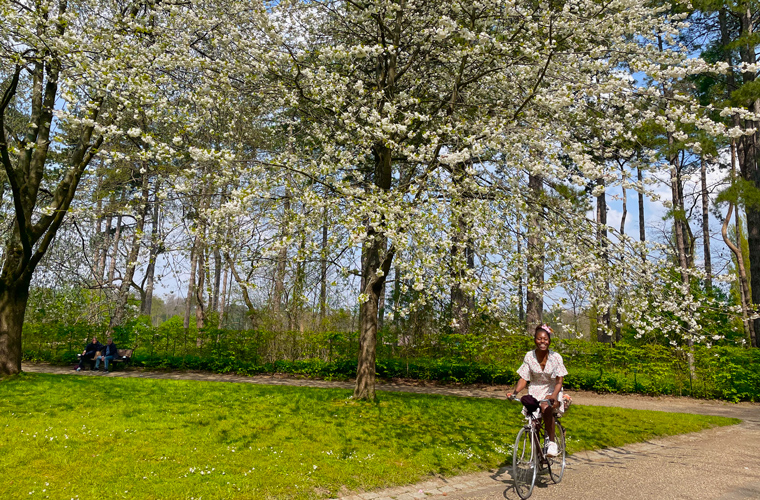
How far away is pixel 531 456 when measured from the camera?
15.8ft

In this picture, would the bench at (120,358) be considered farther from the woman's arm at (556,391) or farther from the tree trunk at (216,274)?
the woman's arm at (556,391)

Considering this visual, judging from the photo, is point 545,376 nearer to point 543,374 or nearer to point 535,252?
point 543,374

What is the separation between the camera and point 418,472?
5.38 m

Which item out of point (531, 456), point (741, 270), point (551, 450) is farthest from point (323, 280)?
point (741, 270)

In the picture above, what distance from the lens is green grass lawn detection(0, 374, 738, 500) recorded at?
4.46 metres

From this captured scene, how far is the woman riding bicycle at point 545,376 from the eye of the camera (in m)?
4.95

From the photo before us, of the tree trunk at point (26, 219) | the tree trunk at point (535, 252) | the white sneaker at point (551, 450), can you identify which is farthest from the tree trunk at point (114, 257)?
the white sneaker at point (551, 450)

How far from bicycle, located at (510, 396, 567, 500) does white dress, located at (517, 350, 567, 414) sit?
23cm

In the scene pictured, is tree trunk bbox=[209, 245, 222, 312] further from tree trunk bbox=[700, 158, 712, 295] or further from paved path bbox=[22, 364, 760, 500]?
tree trunk bbox=[700, 158, 712, 295]

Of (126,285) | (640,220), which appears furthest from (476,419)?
(640,220)

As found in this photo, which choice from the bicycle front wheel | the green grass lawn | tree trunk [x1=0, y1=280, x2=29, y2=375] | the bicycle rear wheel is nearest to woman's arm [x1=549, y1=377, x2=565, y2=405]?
the bicycle rear wheel

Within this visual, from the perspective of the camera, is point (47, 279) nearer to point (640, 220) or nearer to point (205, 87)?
point (205, 87)

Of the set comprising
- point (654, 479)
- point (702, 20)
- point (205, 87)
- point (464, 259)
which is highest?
point (702, 20)

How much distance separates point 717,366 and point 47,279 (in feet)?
66.3
